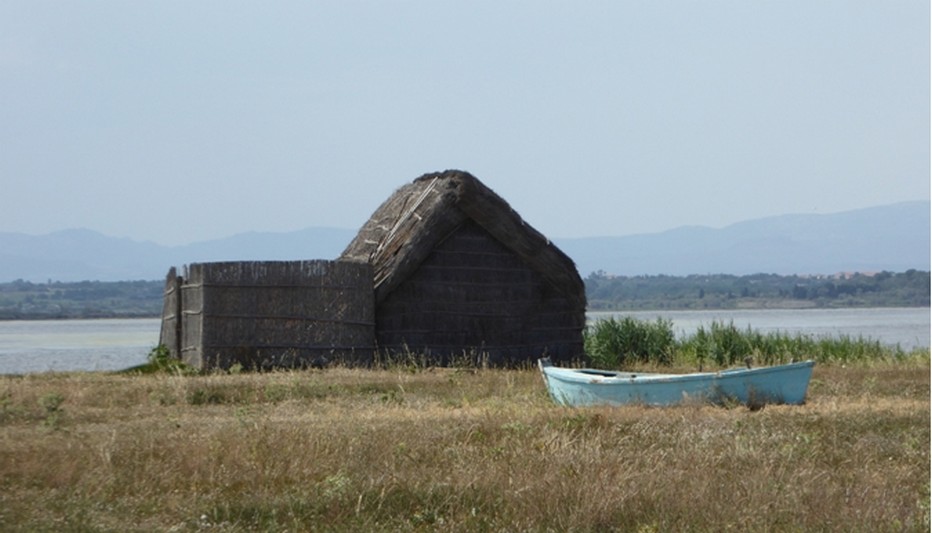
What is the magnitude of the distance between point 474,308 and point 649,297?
9585cm

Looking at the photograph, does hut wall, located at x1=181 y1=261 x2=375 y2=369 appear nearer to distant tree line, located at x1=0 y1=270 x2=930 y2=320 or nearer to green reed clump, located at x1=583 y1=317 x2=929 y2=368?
green reed clump, located at x1=583 y1=317 x2=929 y2=368

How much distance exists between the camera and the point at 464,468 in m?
11.3

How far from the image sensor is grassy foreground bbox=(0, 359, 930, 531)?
9.72 metres

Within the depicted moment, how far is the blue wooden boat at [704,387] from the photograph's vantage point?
17328 millimetres

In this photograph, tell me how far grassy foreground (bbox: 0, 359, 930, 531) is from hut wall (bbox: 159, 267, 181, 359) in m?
9.69

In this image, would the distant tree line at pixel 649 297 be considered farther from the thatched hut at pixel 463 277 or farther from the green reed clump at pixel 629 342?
the thatched hut at pixel 463 277

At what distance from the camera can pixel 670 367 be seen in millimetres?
28328

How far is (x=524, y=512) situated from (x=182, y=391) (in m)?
10.4

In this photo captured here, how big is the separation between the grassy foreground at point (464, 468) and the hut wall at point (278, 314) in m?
7.59

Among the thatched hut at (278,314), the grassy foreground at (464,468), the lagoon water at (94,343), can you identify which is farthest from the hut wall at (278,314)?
the grassy foreground at (464,468)

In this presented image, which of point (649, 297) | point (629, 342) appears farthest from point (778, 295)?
point (629, 342)

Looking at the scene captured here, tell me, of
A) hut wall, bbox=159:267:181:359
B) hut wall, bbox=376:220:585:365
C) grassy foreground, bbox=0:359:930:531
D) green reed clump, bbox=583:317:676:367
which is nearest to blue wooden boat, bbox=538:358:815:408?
grassy foreground, bbox=0:359:930:531

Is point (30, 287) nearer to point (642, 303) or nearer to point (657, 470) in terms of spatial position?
point (642, 303)

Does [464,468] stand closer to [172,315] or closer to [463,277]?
[463,277]
